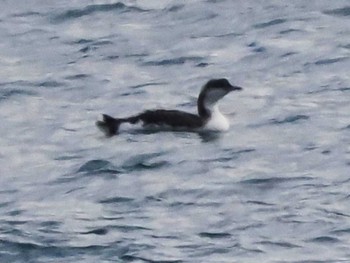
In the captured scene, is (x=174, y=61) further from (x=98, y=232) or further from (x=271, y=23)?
(x=98, y=232)

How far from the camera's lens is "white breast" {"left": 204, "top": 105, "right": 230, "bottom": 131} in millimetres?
19406

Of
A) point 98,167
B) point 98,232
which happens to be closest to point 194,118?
point 98,167

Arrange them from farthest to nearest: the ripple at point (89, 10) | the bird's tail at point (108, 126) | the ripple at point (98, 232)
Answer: the ripple at point (89, 10) < the bird's tail at point (108, 126) < the ripple at point (98, 232)

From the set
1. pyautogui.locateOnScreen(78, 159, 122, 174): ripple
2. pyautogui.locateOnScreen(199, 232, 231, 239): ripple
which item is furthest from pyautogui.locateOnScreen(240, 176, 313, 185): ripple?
pyautogui.locateOnScreen(199, 232, 231, 239): ripple

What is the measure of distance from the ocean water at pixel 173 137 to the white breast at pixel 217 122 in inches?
4.5

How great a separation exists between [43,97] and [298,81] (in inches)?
110

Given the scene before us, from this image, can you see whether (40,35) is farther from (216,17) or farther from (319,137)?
(319,137)

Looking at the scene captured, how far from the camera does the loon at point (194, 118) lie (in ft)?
63.4

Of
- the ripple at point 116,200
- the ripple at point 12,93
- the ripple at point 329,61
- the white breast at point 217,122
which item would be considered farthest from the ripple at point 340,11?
the ripple at point 116,200

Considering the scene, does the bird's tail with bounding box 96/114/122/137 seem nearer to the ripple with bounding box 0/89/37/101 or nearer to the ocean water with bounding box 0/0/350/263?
the ocean water with bounding box 0/0/350/263

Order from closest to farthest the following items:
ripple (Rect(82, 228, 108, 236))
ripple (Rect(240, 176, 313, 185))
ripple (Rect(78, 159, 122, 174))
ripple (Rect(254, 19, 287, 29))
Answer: ripple (Rect(82, 228, 108, 236)), ripple (Rect(240, 176, 313, 185)), ripple (Rect(78, 159, 122, 174)), ripple (Rect(254, 19, 287, 29))

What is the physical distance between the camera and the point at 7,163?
18.1 m

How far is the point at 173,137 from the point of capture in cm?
1948

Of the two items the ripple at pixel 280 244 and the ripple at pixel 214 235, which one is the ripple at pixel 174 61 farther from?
the ripple at pixel 280 244
